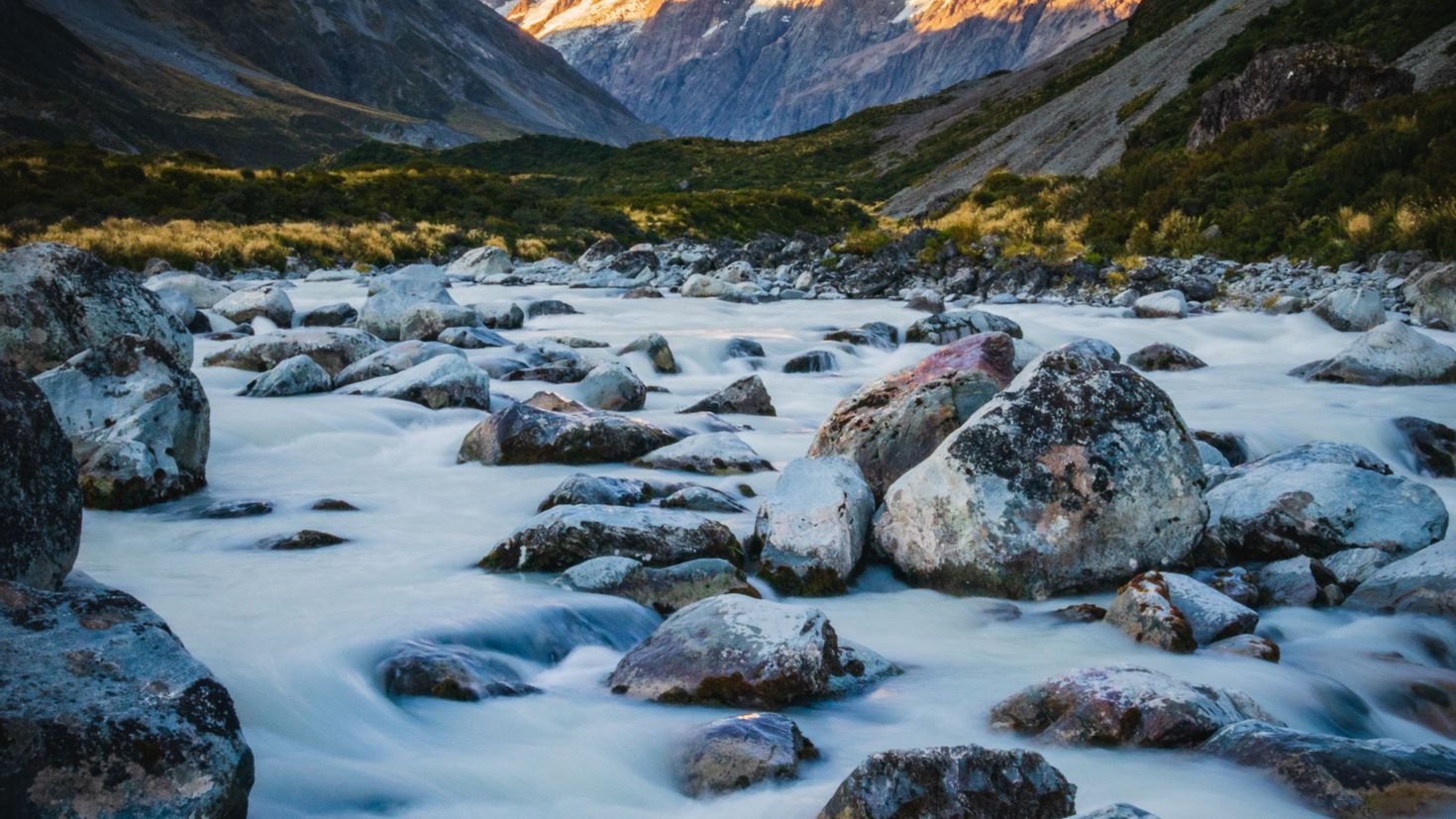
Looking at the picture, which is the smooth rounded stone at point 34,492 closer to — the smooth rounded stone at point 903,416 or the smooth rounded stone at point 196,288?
the smooth rounded stone at point 903,416

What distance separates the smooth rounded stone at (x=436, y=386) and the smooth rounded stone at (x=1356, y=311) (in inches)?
504

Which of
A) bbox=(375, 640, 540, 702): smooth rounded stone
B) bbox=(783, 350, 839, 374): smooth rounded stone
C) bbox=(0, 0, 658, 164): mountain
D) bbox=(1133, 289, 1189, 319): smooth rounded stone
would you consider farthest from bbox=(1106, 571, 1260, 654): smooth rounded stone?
bbox=(0, 0, 658, 164): mountain

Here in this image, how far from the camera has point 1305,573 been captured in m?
5.71

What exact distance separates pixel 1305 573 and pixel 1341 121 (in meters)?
21.3

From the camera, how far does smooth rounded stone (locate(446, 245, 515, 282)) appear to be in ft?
90.9

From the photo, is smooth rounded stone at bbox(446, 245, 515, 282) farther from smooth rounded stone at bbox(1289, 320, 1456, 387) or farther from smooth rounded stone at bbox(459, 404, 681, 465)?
smooth rounded stone at bbox(1289, 320, 1456, 387)

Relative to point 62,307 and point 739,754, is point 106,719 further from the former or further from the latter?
point 62,307

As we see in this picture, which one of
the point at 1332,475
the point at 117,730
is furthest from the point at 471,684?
the point at 1332,475

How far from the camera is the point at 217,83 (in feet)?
474

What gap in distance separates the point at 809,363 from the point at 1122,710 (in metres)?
10.7

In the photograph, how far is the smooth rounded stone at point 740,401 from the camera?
36.5ft

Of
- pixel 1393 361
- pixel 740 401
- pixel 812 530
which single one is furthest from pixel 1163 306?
pixel 812 530

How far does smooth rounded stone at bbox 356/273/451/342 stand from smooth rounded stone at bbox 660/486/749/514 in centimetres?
916

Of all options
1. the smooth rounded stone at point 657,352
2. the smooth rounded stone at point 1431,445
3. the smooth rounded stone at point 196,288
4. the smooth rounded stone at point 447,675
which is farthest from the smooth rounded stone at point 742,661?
the smooth rounded stone at point 196,288
